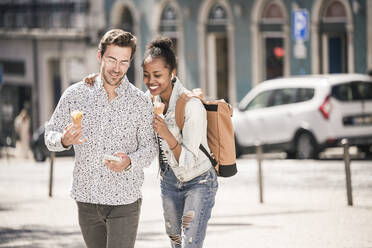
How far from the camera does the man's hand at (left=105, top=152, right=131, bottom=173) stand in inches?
221

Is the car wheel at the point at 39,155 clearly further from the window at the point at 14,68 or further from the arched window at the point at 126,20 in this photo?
the window at the point at 14,68

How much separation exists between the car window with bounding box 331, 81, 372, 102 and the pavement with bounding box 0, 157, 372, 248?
140 centimetres

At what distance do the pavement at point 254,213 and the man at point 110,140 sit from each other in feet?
15.0

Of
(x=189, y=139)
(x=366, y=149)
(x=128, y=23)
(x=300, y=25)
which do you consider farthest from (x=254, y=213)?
(x=128, y=23)

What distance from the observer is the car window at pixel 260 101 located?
73.6 feet

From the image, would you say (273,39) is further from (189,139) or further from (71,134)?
(71,134)

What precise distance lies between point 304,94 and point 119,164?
16.1 meters

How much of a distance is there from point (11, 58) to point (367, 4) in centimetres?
2130

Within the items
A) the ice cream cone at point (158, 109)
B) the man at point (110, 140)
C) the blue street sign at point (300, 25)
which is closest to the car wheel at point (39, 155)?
the blue street sign at point (300, 25)

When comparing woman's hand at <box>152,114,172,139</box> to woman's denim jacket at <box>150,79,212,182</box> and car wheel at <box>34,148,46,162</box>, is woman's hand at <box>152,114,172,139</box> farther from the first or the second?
car wheel at <box>34,148,46,162</box>

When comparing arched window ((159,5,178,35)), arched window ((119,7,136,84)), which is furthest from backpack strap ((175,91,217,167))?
arched window ((119,7,136,84))

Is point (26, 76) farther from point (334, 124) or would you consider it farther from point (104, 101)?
point (104, 101)

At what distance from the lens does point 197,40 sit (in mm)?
34625

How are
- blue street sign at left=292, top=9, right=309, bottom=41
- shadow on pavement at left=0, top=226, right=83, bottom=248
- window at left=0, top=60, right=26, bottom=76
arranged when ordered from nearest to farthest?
shadow on pavement at left=0, top=226, right=83, bottom=248
blue street sign at left=292, top=9, right=309, bottom=41
window at left=0, top=60, right=26, bottom=76
